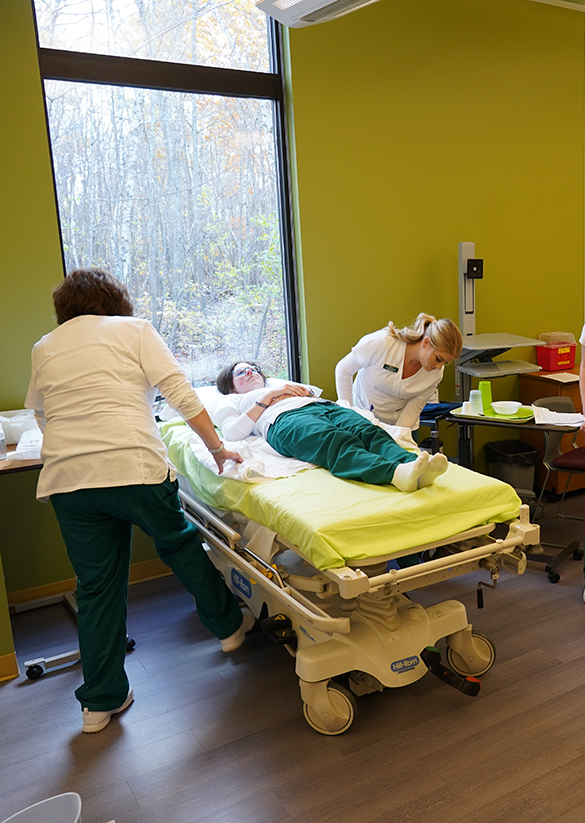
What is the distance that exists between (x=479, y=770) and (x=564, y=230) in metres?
3.70

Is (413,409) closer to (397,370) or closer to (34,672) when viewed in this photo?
(397,370)

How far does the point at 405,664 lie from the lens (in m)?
2.07

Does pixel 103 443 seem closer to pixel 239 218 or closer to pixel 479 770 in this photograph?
pixel 479 770

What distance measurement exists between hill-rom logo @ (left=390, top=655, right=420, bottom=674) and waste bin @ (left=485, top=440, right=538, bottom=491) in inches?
88.2

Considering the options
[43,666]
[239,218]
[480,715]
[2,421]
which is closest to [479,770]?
[480,715]

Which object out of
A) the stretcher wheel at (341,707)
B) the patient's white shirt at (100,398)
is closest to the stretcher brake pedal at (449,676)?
the stretcher wheel at (341,707)

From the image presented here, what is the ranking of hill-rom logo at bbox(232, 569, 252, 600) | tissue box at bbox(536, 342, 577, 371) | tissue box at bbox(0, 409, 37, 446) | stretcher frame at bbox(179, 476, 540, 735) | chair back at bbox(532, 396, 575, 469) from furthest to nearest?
tissue box at bbox(536, 342, 577, 371) → chair back at bbox(532, 396, 575, 469) → tissue box at bbox(0, 409, 37, 446) → hill-rom logo at bbox(232, 569, 252, 600) → stretcher frame at bbox(179, 476, 540, 735)

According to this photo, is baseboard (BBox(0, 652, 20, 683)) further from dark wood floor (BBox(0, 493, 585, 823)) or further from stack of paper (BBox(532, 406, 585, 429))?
stack of paper (BBox(532, 406, 585, 429))

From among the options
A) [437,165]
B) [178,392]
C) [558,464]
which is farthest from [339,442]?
[437,165]

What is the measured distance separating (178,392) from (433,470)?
83cm

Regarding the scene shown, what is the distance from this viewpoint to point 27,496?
121 inches

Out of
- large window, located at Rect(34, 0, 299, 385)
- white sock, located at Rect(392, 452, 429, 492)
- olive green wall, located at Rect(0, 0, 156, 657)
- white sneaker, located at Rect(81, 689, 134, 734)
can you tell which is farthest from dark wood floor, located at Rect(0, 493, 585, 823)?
large window, located at Rect(34, 0, 299, 385)

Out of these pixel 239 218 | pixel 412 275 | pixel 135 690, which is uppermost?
pixel 239 218

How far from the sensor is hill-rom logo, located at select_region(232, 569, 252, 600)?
247 centimetres
